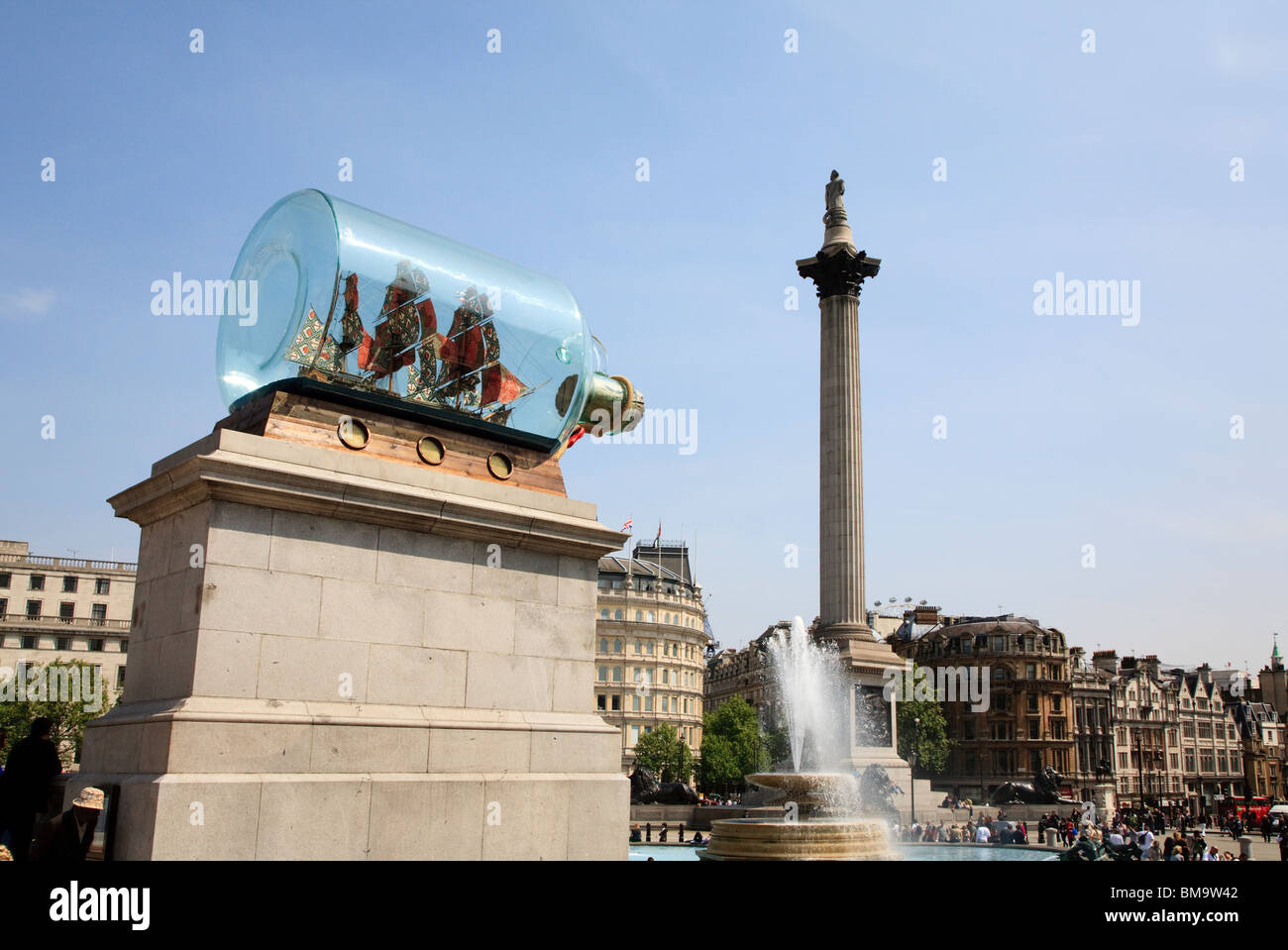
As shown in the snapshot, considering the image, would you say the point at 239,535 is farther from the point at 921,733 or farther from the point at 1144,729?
the point at 1144,729

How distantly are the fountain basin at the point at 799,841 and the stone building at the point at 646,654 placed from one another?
70.5 meters

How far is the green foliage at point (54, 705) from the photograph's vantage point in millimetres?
55000

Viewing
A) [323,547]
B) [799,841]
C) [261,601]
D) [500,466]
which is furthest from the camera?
[799,841]

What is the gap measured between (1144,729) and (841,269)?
248ft

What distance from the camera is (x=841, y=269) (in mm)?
57875

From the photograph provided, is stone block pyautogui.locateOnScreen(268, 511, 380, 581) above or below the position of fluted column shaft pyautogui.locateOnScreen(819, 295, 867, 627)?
below

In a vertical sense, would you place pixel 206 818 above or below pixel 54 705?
below

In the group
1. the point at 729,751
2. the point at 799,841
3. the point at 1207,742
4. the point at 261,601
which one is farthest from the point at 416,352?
the point at 1207,742

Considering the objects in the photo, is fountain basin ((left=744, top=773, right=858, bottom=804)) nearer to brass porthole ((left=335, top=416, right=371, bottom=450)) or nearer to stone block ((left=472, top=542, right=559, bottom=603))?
stone block ((left=472, top=542, right=559, bottom=603))

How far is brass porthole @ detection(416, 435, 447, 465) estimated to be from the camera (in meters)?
9.15

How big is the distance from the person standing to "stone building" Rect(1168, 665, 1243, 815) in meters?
124

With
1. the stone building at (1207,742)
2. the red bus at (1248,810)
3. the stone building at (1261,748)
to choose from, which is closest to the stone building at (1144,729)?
the stone building at (1207,742)

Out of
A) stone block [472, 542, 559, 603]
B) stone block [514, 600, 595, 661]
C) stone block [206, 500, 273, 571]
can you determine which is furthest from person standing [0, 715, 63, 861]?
stone block [514, 600, 595, 661]

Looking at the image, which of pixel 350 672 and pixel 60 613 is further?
pixel 60 613
